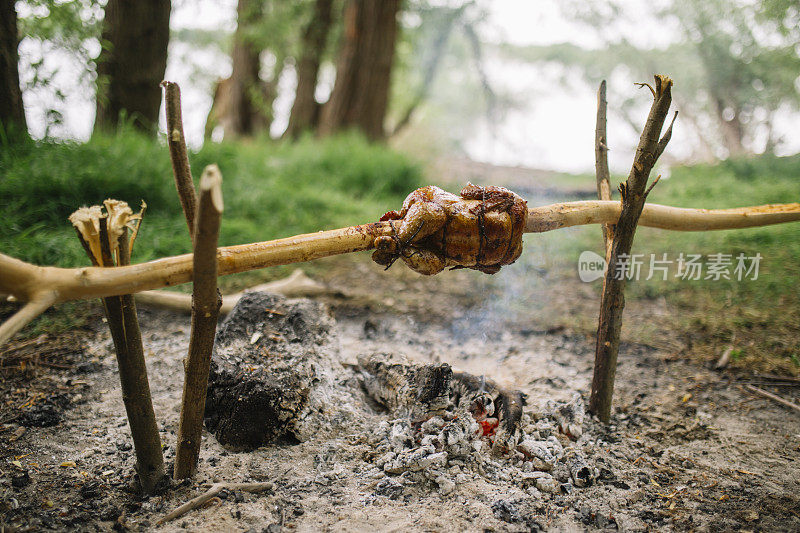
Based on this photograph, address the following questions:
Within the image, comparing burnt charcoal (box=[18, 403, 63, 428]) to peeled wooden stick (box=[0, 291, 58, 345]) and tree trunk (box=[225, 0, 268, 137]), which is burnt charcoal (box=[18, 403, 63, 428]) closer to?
peeled wooden stick (box=[0, 291, 58, 345])

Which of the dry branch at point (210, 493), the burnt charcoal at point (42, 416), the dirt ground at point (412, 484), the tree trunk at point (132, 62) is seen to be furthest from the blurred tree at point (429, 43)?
the dry branch at point (210, 493)

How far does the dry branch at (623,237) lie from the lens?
6.37ft

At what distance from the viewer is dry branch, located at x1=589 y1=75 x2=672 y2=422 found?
76.5 inches

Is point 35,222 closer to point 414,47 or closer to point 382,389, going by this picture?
point 382,389

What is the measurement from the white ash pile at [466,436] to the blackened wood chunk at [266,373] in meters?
0.35

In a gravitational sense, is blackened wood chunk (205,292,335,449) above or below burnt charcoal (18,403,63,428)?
above

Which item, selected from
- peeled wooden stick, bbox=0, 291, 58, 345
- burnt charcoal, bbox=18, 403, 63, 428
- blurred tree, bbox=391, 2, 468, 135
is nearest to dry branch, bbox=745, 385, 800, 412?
peeled wooden stick, bbox=0, 291, 58, 345

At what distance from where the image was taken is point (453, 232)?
5.71 feet

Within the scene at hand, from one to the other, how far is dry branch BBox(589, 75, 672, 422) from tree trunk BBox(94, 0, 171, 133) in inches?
→ 180

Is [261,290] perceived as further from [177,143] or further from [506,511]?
[506,511]

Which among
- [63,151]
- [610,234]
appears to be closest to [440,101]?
[63,151]

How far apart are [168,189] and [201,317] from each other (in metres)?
3.27

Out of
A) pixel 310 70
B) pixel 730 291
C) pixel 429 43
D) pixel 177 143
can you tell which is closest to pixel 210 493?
pixel 177 143

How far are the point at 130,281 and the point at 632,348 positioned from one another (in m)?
2.98
